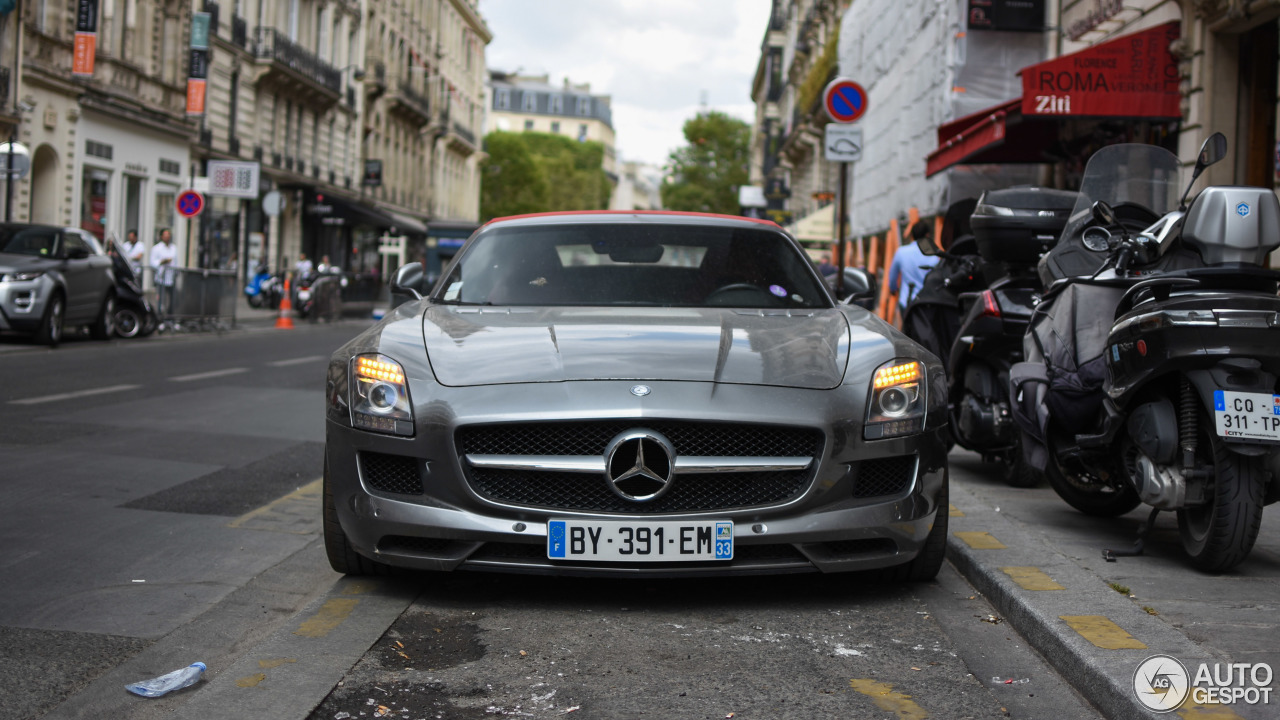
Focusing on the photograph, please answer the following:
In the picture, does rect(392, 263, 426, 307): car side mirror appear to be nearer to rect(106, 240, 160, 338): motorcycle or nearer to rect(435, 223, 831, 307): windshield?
rect(435, 223, 831, 307): windshield

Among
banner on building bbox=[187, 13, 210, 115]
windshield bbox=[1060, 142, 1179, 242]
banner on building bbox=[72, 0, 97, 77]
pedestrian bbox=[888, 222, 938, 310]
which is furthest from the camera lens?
banner on building bbox=[187, 13, 210, 115]

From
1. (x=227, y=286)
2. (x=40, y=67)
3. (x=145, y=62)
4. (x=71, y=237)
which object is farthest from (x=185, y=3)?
(x=71, y=237)

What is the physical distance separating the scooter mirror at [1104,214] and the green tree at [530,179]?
307 feet

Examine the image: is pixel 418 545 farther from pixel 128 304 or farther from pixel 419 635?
pixel 128 304

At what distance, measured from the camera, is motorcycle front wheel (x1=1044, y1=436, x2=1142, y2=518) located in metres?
5.99

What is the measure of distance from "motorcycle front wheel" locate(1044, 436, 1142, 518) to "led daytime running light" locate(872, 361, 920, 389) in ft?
4.63

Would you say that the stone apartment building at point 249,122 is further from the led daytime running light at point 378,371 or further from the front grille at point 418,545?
the front grille at point 418,545

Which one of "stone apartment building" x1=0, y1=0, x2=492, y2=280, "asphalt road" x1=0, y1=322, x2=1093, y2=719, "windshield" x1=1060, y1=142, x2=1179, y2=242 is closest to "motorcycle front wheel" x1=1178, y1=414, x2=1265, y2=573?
"asphalt road" x1=0, y1=322, x2=1093, y2=719

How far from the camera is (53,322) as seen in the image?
17.4m

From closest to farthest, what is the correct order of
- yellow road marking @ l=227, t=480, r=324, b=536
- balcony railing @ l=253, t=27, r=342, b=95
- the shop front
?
yellow road marking @ l=227, t=480, r=324, b=536, the shop front, balcony railing @ l=253, t=27, r=342, b=95

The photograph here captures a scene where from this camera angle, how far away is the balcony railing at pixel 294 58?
4434 cm

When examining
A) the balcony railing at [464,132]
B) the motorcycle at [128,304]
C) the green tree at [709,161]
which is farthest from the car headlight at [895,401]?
the green tree at [709,161]


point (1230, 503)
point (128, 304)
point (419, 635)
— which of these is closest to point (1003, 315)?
point (1230, 503)

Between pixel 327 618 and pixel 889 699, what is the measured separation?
67.1 inches
